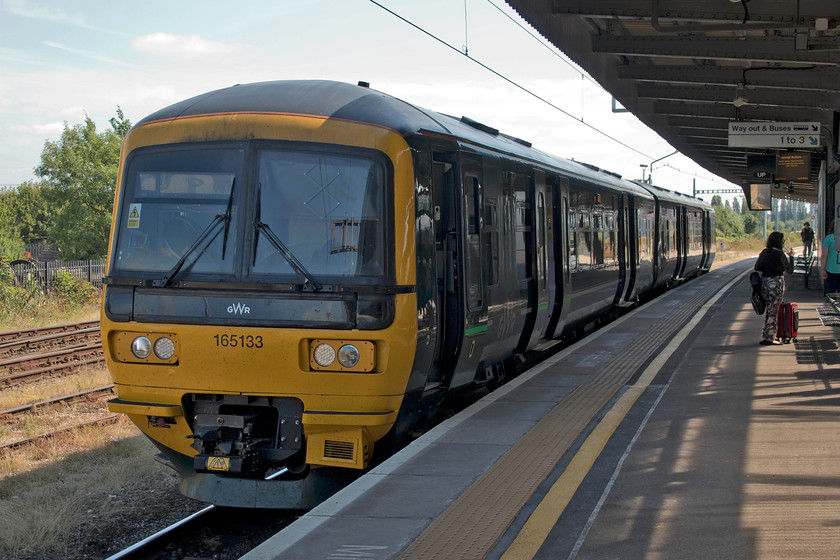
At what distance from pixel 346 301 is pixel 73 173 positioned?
42946 mm

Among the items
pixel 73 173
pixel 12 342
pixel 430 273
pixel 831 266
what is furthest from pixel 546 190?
pixel 73 173

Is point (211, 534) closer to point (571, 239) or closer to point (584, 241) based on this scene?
point (571, 239)

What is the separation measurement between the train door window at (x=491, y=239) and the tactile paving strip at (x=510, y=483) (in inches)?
52.9

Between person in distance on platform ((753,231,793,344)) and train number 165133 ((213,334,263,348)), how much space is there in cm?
773

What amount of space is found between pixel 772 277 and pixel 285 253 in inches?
308

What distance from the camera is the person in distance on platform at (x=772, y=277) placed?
37.1 feet

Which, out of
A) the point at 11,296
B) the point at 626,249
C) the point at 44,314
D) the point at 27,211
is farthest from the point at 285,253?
the point at 27,211

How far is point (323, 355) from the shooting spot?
5.89m

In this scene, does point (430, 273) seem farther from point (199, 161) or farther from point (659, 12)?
point (659, 12)

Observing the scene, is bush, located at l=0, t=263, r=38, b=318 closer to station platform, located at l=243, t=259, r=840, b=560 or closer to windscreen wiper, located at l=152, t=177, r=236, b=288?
station platform, located at l=243, t=259, r=840, b=560

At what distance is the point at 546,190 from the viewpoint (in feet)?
35.2

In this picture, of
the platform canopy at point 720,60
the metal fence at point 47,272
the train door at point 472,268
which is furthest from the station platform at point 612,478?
the metal fence at point 47,272

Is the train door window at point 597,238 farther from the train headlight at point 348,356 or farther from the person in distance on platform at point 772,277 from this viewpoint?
the train headlight at point 348,356

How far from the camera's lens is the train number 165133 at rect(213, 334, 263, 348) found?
5922mm
